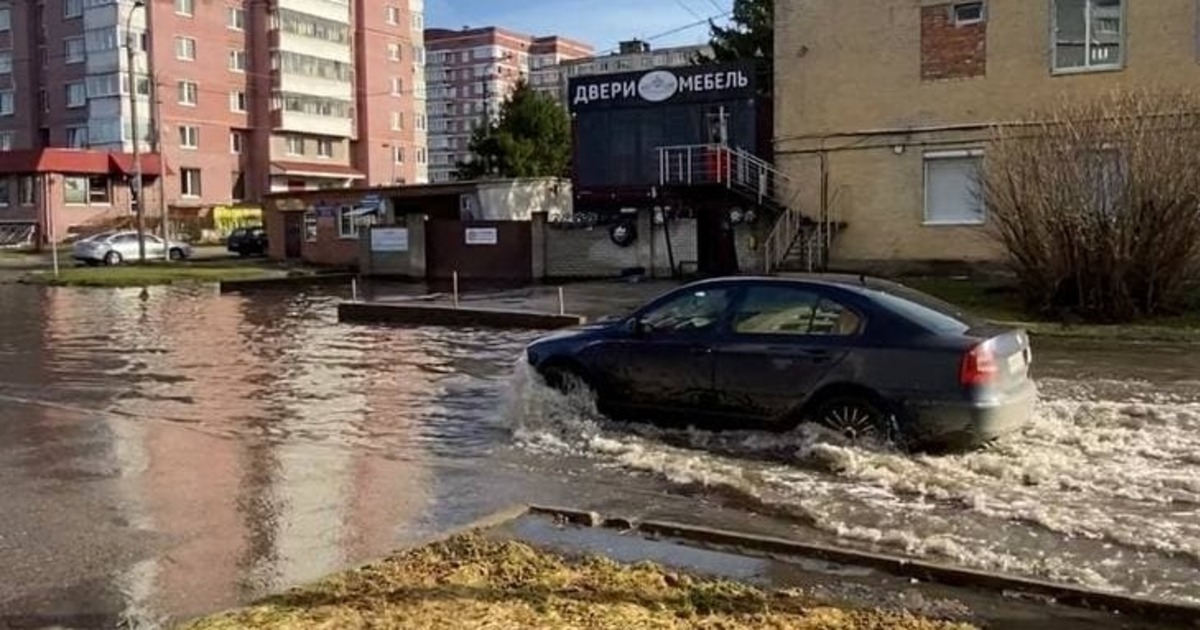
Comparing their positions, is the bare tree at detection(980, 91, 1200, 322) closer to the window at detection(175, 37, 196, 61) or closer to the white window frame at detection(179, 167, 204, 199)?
the white window frame at detection(179, 167, 204, 199)

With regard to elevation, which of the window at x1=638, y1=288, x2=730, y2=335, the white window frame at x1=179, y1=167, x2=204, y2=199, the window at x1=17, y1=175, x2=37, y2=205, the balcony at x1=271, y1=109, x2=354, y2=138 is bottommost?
the window at x1=638, y1=288, x2=730, y2=335

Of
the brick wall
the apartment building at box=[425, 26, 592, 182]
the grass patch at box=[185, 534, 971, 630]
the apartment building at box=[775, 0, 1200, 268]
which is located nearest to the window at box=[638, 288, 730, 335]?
the grass patch at box=[185, 534, 971, 630]

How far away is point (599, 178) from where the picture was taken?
3578 cm

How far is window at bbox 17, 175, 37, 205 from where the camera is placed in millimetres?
61750

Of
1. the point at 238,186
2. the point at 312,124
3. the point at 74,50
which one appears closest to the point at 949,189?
the point at 238,186

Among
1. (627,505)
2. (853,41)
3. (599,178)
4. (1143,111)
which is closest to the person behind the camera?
(627,505)

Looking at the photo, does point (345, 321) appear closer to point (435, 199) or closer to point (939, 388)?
point (939, 388)

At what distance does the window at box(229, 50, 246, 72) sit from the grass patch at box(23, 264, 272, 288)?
42.4m

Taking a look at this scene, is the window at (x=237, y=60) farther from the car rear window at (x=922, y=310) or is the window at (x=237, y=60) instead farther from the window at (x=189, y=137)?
the car rear window at (x=922, y=310)

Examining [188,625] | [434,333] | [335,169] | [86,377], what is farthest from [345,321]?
[335,169]

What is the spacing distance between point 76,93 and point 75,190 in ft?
54.8

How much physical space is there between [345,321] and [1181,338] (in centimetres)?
1425

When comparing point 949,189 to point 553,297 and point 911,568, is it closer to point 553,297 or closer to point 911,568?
point 553,297

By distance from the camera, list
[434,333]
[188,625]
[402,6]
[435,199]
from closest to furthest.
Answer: [188,625]
[434,333]
[435,199]
[402,6]
